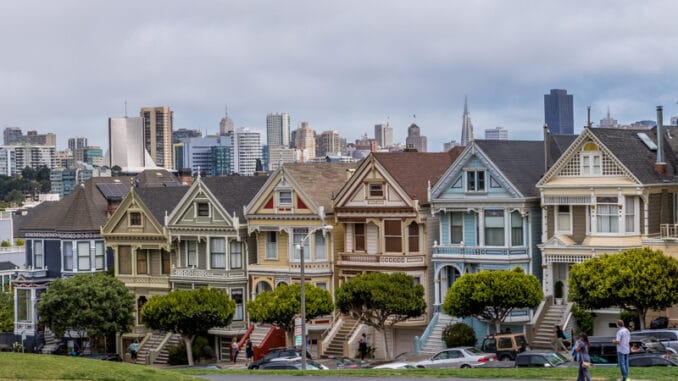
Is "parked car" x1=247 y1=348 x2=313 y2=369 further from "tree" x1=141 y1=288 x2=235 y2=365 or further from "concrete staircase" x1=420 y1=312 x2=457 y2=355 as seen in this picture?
"tree" x1=141 y1=288 x2=235 y2=365

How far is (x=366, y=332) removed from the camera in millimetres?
67125

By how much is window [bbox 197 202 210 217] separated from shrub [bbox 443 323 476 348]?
16649 millimetres

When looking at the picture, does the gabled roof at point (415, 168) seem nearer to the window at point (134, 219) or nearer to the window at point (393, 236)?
the window at point (393, 236)

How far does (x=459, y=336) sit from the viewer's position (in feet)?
204

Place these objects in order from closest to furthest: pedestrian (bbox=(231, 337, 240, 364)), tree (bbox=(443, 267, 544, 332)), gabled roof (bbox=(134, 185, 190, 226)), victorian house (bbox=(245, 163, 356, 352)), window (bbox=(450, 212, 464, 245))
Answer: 1. tree (bbox=(443, 267, 544, 332))
2. window (bbox=(450, 212, 464, 245))
3. pedestrian (bbox=(231, 337, 240, 364))
4. victorian house (bbox=(245, 163, 356, 352))
5. gabled roof (bbox=(134, 185, 190, 226))

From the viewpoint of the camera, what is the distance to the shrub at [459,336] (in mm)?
62062

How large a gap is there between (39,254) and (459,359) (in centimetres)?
3584

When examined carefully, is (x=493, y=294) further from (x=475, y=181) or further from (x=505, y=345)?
(x=475, y=181)

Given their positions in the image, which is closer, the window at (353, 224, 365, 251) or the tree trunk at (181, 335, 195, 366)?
the window at (353, 224, 365, 251)

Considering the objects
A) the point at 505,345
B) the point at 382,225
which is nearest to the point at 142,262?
the point at 382,225

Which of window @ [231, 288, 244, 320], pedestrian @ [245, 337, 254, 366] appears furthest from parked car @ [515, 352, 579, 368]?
window @ [231, 288, 244, 320]

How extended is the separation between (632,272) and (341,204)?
17.5m

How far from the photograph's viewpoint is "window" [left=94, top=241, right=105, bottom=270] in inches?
3108

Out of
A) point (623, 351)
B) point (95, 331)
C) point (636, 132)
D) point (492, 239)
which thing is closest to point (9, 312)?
point (95, 331)
